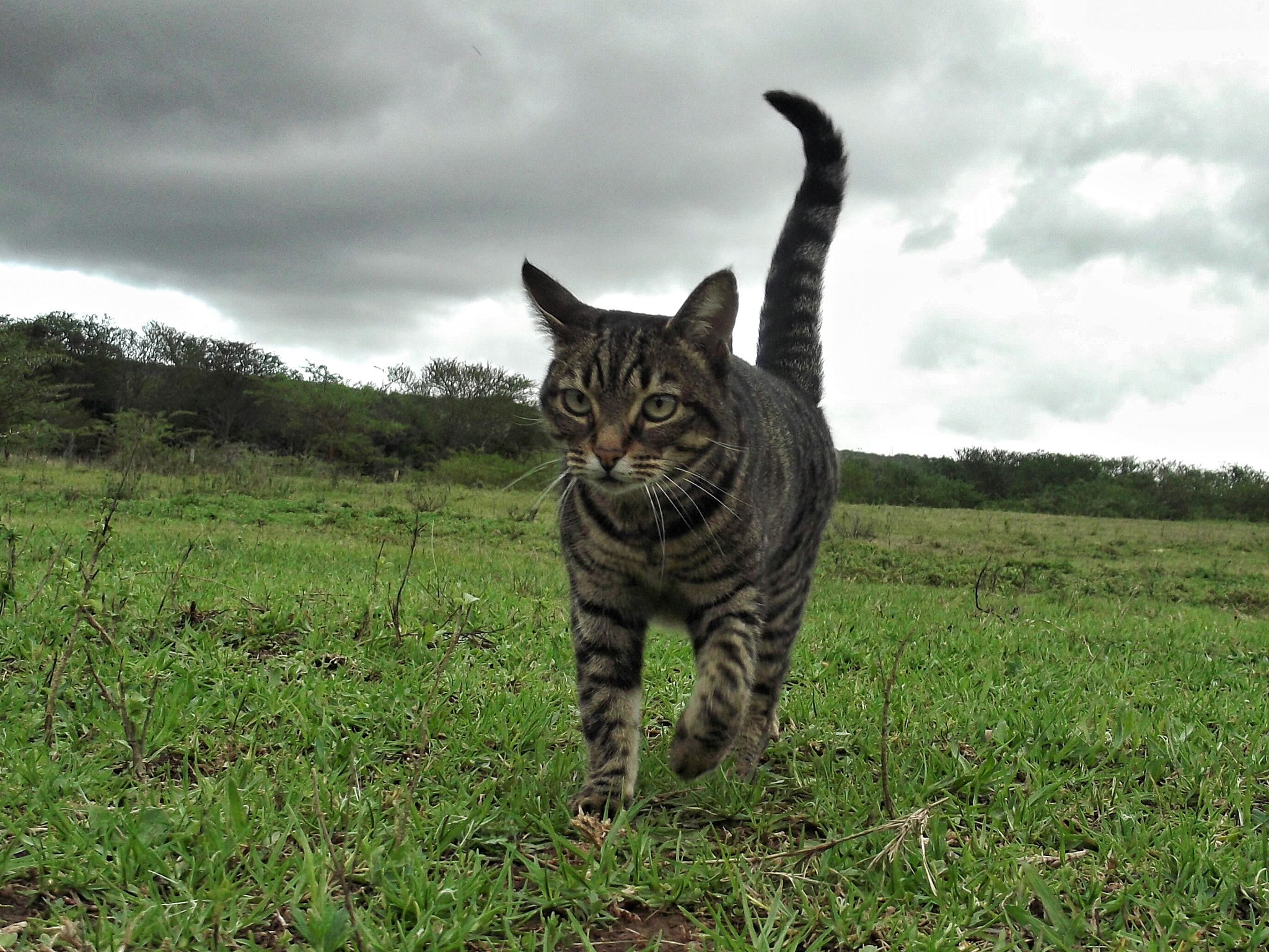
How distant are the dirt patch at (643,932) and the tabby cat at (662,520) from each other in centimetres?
54

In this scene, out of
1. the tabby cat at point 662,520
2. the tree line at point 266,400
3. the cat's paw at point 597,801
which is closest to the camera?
the cat's paw at point 597,801

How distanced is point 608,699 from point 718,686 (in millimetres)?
403

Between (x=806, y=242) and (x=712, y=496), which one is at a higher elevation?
(x=806, y=242)

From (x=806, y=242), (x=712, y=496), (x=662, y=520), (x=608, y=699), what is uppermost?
(x=806, y=242)

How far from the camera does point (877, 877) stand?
249 centimetres

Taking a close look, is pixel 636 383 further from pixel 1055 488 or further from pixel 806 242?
pixel 1055 488

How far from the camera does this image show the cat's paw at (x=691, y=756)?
9.46 ft

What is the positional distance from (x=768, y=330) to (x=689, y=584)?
7.94 feet

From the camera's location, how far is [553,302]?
3521 millimetres

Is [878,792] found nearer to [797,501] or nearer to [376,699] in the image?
[797,501]

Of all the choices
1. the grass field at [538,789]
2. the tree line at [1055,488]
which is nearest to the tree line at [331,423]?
the tree line at [1055,488]

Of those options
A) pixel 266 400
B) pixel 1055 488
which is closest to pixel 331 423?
pixel 266 400

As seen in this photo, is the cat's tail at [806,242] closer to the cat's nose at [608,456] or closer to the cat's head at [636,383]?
the cat's head at [636,383]

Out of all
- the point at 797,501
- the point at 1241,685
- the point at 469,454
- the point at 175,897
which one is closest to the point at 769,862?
the point at 175,897
